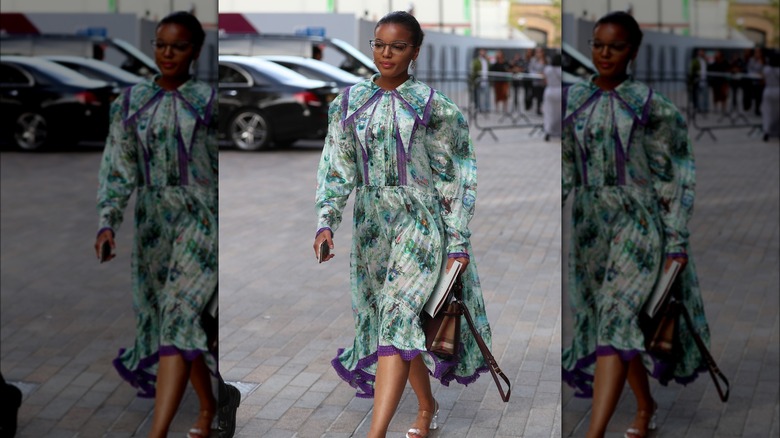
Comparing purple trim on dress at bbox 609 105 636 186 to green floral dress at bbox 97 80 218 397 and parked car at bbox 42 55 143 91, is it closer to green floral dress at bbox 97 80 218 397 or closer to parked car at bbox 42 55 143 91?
green floral dress at bbox 97 80 218 397

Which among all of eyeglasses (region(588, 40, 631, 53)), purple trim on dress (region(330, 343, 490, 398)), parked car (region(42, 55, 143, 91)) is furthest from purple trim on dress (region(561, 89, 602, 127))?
parked car (region(42, 55, 143, 91))

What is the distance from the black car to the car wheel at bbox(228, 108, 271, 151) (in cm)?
1006

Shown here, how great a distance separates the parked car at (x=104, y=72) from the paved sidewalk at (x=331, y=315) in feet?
4.42

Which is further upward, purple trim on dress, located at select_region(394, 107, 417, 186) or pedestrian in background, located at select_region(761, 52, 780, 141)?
pedestrian in background, located at select_region(761, 52, 780, 141)

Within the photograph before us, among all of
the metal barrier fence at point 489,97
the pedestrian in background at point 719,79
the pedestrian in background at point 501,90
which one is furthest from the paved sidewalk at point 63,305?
the pedestrian in background at point 501,90

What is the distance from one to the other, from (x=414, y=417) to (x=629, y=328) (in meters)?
1.18

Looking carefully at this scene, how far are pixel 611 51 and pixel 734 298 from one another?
3.18 ft

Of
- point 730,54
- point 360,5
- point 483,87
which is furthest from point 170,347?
point 483,87

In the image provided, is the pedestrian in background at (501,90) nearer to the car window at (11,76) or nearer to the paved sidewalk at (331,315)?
the paved sidewalk at (331,315)

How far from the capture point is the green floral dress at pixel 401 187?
3.89 meters

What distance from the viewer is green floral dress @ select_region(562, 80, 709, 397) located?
135 inches

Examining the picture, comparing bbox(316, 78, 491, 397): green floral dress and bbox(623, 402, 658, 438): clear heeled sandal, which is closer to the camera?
bbox(623, 402, 658, 438): clear heeled sandal

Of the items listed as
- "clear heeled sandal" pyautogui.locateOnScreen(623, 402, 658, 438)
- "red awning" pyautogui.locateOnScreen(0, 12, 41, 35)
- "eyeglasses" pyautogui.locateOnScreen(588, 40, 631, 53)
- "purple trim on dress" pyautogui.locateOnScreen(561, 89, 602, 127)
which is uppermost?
"red awning" pyautogui.locateOnScreen(0, 12, 41, 35)

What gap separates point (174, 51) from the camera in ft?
11.8
